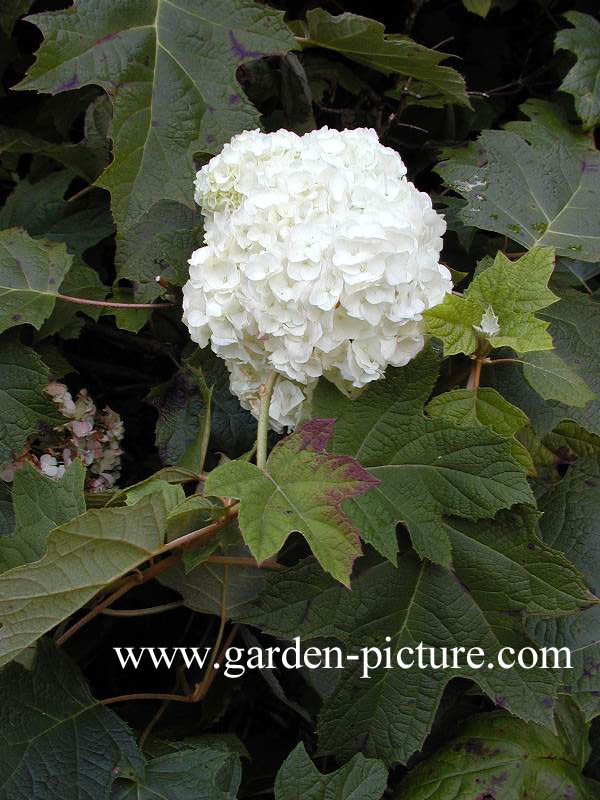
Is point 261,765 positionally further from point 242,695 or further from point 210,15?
point 210,15

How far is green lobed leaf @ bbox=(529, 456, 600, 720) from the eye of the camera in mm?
1305

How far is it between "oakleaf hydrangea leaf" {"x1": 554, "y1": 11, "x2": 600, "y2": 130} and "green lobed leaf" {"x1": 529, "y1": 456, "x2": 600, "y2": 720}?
833mm

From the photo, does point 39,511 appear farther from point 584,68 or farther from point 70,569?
point 584,68

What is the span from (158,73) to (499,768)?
1291 mm

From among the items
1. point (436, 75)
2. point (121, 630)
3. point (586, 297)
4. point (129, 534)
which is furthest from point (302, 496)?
point (436, 75)

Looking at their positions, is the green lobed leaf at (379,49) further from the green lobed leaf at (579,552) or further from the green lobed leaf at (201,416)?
the green lobed leaf at (579,552)

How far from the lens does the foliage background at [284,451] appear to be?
121 cm

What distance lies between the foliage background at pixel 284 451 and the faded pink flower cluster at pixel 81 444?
0.16 ft

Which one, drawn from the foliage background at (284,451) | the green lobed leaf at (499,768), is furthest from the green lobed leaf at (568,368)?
the green lobed leaf at (499,768)

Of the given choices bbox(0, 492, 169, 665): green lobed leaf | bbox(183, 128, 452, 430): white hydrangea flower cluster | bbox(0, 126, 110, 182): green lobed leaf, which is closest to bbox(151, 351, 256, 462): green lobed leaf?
bbox(183, 128, 452, 430): white hydrangea flower cluster

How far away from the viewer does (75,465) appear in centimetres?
124

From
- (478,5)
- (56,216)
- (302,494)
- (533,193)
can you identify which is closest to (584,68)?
(478,5)

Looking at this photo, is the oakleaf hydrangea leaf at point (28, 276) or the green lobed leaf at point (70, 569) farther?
the oakleaf hydrangea leaf at point (28, 276)

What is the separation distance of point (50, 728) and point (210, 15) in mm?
1214
